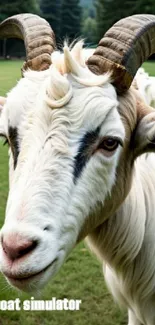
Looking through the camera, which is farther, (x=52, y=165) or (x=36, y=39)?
(x=36, y=39)

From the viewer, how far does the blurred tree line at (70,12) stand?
6860 cm

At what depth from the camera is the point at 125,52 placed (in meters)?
3.89

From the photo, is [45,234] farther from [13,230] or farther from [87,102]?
[87,102]

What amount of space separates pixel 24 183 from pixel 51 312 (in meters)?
3.74

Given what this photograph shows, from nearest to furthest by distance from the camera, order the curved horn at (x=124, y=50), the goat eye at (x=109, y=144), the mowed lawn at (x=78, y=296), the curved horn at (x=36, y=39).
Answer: the goat eye at (x=109, y=144), the curved horn at (x=124, y=50), the curved horn at (x=36, y=39), the mowed lawn at (x=78, y=296)

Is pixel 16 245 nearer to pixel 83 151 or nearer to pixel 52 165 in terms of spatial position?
pixel 52 165

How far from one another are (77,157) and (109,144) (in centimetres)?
31

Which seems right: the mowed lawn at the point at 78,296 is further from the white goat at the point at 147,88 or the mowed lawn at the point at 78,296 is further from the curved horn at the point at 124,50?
the curved horn at the point at 124,50

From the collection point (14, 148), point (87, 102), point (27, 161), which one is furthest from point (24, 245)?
point (87, 102)

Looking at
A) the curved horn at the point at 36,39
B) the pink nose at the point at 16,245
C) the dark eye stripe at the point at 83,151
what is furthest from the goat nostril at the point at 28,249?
the curved horn at the point at 36,39

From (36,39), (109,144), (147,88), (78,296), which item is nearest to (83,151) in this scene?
(109,144)

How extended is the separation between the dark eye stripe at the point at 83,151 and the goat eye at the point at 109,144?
0.08 metres

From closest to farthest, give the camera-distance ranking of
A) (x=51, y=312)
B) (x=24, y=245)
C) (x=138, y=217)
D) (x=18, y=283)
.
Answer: (x=24, y=245)
(x=18, y=283)
(x=138, y=217)
(x=51, y=312)

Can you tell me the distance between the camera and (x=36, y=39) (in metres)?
4.27
